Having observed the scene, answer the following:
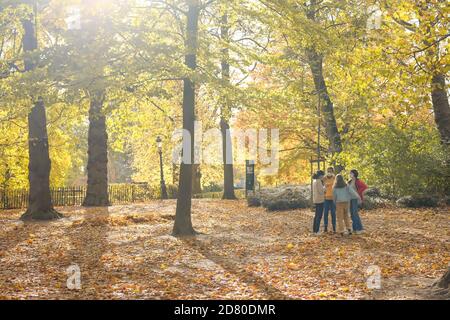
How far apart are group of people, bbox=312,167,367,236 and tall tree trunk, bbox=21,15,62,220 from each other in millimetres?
10211

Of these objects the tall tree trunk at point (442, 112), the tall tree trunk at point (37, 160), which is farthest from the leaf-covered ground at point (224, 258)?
the tall tree trunk at point (442, 112)

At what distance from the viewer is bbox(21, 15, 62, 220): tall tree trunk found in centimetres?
1884

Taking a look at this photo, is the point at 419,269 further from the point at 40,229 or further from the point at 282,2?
the point at 40,229

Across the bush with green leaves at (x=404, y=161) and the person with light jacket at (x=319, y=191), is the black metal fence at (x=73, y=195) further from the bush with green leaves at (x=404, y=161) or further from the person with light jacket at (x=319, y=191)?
the person with light jacket at (x=319, y=191)

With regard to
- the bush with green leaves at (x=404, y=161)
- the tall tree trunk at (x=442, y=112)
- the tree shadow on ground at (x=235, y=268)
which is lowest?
the tree shadow on ground at (x=235, y=268)

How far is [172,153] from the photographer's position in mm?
37656

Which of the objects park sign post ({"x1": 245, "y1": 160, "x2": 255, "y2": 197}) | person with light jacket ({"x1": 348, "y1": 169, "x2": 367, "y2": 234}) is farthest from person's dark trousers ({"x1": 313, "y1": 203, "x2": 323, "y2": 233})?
park sign post ({"x1": 245, "y1": 160, "x2": 255, "y2": 197})

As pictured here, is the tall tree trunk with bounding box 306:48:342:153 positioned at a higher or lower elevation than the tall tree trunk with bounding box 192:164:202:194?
higher

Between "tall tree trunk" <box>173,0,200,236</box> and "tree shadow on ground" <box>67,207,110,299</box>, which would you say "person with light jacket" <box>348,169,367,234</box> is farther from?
"tree shadow on ground" <box>67,207,110,299</box>

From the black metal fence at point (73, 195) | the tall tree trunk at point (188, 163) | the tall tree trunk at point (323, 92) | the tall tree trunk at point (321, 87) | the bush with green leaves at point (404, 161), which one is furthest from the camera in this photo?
the black metal fence at point (73, 195)

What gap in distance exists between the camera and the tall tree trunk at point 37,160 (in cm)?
1884

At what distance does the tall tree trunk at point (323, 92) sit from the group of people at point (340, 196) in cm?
638

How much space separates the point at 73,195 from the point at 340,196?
1827 centimetres

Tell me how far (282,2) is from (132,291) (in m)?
8.18
